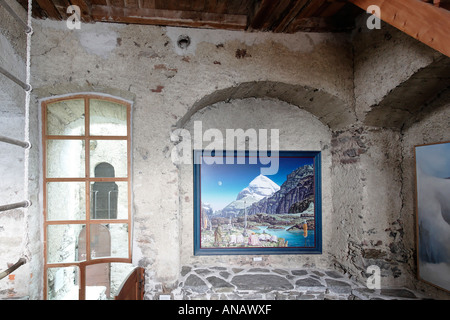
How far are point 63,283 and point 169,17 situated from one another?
2.80 meters

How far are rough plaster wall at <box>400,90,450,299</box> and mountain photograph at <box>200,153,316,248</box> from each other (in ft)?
3.04

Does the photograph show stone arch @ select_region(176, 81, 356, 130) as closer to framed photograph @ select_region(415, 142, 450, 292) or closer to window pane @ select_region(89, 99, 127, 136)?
window pane @ select_region(89, 99, 127, 136)

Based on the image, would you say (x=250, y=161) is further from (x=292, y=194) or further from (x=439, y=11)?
(x=439, y=11)

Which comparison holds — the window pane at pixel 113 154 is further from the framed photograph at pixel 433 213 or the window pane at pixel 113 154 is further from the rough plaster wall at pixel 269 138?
the framed photograph at pixel 433 213

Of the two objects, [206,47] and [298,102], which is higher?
[206,47]

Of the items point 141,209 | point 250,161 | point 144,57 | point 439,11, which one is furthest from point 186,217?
point 439,11

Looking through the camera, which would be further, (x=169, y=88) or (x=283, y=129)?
(x=283, y=129)

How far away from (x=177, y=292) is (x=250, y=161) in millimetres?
1611

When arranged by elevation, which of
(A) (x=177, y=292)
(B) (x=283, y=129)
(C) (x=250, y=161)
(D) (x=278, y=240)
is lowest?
(A) (x=177, y=292)

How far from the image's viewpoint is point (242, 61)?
231 cm

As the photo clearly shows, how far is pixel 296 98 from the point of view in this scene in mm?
2656

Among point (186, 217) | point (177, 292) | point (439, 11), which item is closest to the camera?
point (439, 11)

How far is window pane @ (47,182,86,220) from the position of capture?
2209 millimetres

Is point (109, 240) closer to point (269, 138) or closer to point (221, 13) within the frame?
point (269, 138)
